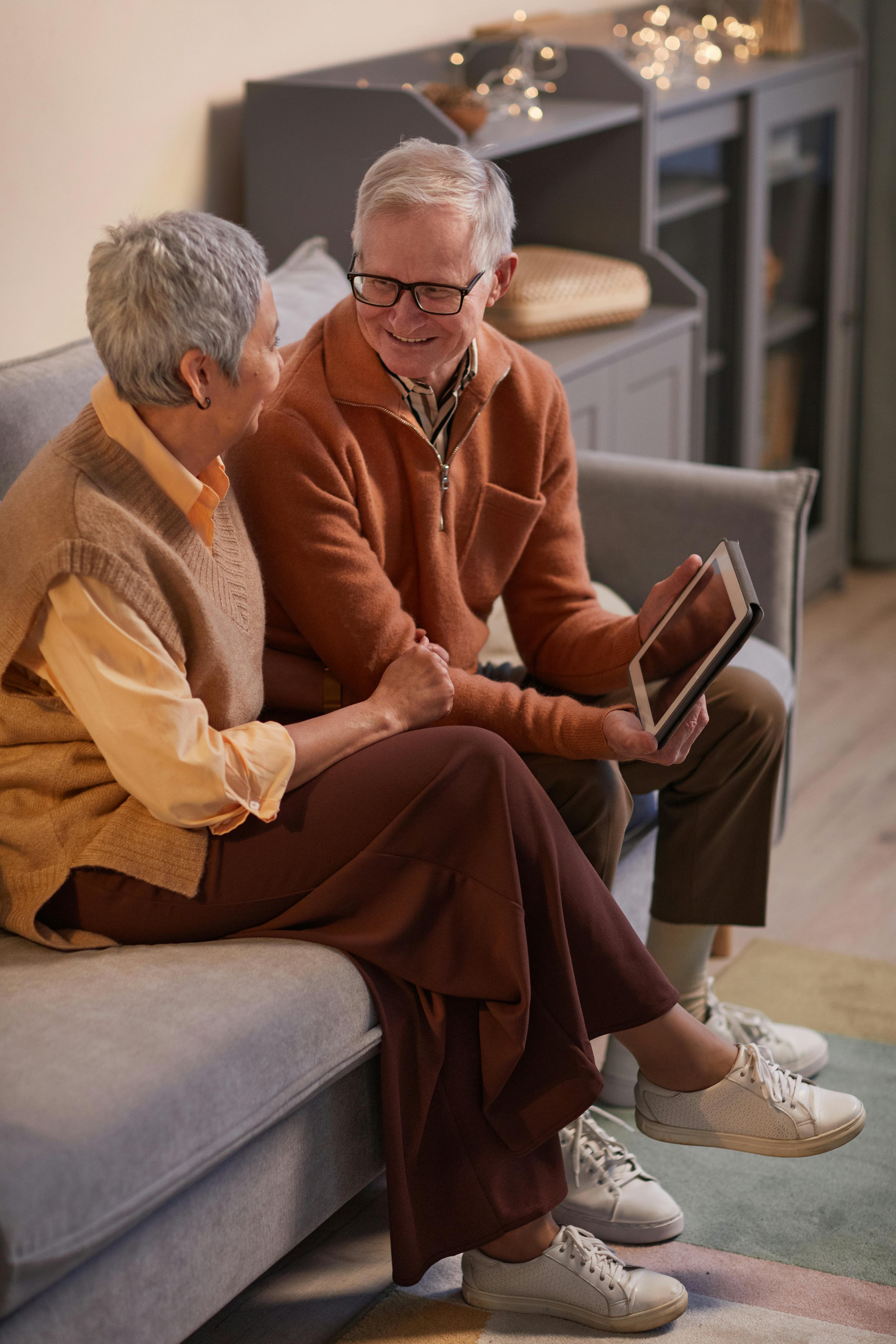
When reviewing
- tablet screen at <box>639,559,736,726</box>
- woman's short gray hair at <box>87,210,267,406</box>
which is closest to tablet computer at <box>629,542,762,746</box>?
tablet screen at <box>639,559,736,726</box>

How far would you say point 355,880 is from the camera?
4.15 feet

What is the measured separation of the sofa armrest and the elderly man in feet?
1.13

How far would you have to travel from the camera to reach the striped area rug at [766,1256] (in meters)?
1.36

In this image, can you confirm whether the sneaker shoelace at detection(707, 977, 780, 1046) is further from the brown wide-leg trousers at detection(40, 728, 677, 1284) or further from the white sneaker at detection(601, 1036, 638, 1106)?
the brown wide-leg trousers at detection(40, 728, 677, 1284)

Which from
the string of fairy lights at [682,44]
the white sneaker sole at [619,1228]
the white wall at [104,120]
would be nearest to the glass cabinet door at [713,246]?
the string of fairy lights at [682,44]

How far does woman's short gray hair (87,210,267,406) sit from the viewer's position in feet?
3.88

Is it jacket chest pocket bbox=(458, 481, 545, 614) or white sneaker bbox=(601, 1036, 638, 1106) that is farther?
white sneaker bbox=(601, 1036, 638, 1106)

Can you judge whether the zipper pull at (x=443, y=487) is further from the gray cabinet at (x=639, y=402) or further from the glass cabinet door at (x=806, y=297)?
the glass cabinet door at (x=806, y=297)

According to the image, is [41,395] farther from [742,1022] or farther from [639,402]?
[639,402]

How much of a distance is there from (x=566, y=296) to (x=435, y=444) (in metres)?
1.07

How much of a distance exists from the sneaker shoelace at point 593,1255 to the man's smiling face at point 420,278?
0.88 metres

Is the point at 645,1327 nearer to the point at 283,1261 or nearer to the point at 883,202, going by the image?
the point at 283,1261

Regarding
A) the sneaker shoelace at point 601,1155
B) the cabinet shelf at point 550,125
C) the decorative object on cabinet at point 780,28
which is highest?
the decorative object on cabinet at point 780,28

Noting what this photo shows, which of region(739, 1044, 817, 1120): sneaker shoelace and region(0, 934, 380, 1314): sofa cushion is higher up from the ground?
region(0, 934, 380, 1314): sofa cushion
